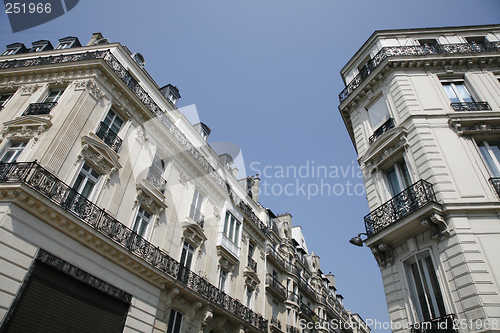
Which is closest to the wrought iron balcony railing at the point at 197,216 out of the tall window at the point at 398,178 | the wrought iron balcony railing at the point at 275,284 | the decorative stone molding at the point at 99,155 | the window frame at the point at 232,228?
the window frame at the point at 232,228

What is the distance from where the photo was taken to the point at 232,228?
20266mm

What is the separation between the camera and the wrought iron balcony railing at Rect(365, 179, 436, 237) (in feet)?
31.2

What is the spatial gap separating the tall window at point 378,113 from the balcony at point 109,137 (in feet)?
A: 37.3

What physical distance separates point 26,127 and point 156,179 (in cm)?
566

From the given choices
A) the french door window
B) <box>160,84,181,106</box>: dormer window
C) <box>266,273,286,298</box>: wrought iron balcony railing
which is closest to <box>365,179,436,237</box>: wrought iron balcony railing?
<box>266,273,286,298</box>: wrought iron balcony railing

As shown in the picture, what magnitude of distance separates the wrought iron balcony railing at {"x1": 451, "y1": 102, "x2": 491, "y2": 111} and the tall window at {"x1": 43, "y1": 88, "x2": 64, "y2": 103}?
1647cm

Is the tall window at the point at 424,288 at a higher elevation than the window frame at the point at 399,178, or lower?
lower

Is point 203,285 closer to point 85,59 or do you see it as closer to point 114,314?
point 114,314

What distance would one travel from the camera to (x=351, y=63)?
659 inches

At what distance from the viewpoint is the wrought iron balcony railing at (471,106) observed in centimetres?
1149

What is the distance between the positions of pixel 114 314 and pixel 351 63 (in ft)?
52.8

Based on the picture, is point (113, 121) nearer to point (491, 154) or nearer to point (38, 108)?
point (38, 108)

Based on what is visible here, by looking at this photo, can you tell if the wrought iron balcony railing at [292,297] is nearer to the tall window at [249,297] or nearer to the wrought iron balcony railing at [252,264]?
the wrought iron balcony railing at [252,264]

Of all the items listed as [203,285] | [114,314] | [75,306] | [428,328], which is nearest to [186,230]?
[203,285]
